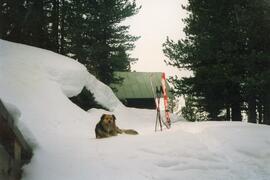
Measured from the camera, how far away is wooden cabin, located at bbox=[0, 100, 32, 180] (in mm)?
5699

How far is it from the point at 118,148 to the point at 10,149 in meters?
2.50

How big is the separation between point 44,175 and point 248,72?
39.5 ft

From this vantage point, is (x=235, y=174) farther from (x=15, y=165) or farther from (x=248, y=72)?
(x=248, y=72)

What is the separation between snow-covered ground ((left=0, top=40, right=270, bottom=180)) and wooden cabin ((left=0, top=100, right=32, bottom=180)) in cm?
27

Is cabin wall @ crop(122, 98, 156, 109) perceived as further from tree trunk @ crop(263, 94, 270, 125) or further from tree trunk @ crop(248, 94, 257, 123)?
tree trunk @ crop(263, 94, 270, 125)

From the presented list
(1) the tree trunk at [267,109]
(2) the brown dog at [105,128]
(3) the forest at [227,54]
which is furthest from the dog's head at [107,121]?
(1) the tree trunk at [267,109]

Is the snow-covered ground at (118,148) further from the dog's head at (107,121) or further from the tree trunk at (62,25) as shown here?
the tree trunk at (62,25)

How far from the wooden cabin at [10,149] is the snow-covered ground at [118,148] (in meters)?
0.27

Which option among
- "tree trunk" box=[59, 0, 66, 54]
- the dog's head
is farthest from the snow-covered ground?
"tree trunk" box=[59, 0, 66, 54]

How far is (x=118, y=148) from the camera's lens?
766cm

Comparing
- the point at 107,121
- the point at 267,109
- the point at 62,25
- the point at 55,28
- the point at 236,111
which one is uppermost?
the point at 62,25

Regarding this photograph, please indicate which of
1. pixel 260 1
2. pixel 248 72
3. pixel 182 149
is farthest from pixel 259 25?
pixel 182 149

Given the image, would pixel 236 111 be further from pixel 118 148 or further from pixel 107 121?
pixel 118 148

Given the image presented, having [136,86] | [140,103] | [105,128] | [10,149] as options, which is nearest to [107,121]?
[105,128]
